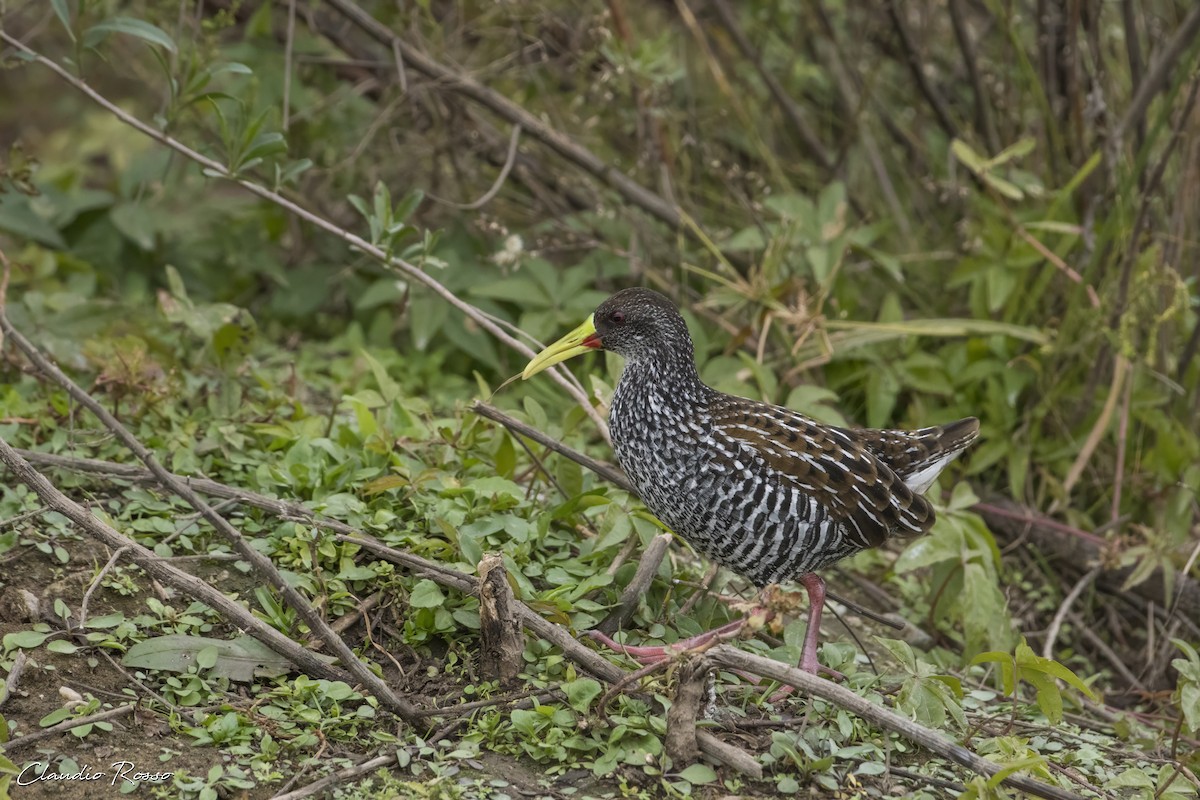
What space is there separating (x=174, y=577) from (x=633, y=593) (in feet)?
4.39

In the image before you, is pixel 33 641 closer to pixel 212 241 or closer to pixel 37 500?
pixel 37 500

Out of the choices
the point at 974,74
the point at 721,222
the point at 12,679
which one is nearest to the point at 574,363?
the point at 721,222

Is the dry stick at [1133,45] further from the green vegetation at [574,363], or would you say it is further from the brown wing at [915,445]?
the brown wing at [915,445]

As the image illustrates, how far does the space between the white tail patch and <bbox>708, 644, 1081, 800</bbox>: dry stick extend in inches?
50.5

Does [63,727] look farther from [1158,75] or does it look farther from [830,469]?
[1158,75]

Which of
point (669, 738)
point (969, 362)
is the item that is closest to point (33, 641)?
point (669, 738)

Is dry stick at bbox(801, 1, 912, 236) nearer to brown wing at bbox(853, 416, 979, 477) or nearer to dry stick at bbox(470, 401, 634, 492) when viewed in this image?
brown wing at bbox(853, 416, 979, 477)

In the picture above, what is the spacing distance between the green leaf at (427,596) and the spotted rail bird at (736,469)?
73 centimetres

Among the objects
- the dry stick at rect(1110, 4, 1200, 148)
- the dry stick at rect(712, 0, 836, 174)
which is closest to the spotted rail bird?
the dry stick at rect(1110, 4, 1200, 148)

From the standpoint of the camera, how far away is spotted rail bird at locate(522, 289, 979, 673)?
13.1ft

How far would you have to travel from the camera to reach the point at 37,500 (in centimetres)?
405

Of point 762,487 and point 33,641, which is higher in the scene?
point 762,487

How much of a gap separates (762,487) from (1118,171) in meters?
2.47

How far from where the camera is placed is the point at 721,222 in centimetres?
663
